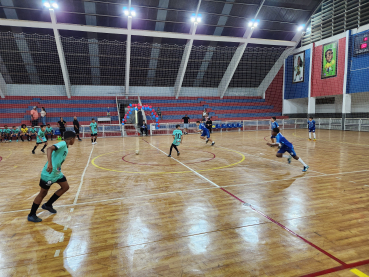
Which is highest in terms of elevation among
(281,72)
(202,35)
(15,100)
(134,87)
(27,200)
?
(202,35)

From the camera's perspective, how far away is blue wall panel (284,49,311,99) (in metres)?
23.9

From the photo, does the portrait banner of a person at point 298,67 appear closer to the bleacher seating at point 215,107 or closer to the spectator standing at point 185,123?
the bleacher seating at point 215,107

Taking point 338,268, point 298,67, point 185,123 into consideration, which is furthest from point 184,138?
point 298,67

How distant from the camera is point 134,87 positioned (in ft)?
81.7

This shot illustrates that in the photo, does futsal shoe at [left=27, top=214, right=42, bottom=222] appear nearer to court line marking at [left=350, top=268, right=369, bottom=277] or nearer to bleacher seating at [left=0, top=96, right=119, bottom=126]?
court line marking at [left=350, top=268, right=369, bottom=277]

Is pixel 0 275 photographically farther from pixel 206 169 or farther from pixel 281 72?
pixel 281 72

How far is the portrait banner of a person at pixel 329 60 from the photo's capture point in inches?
831

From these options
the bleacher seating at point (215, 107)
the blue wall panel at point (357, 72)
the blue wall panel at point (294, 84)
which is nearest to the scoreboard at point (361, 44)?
the blue wall panel at point (357, 72)

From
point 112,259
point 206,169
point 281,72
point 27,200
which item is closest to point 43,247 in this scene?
point 112,259

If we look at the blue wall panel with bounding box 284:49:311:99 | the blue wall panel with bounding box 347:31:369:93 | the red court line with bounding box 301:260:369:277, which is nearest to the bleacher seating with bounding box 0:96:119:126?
the blue wall panel with bounding box 284:49:311:99

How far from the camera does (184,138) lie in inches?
662

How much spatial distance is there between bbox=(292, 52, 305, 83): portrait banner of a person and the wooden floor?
20.9 meters

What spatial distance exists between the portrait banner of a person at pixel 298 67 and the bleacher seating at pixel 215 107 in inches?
154

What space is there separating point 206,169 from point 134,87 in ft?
65.3
